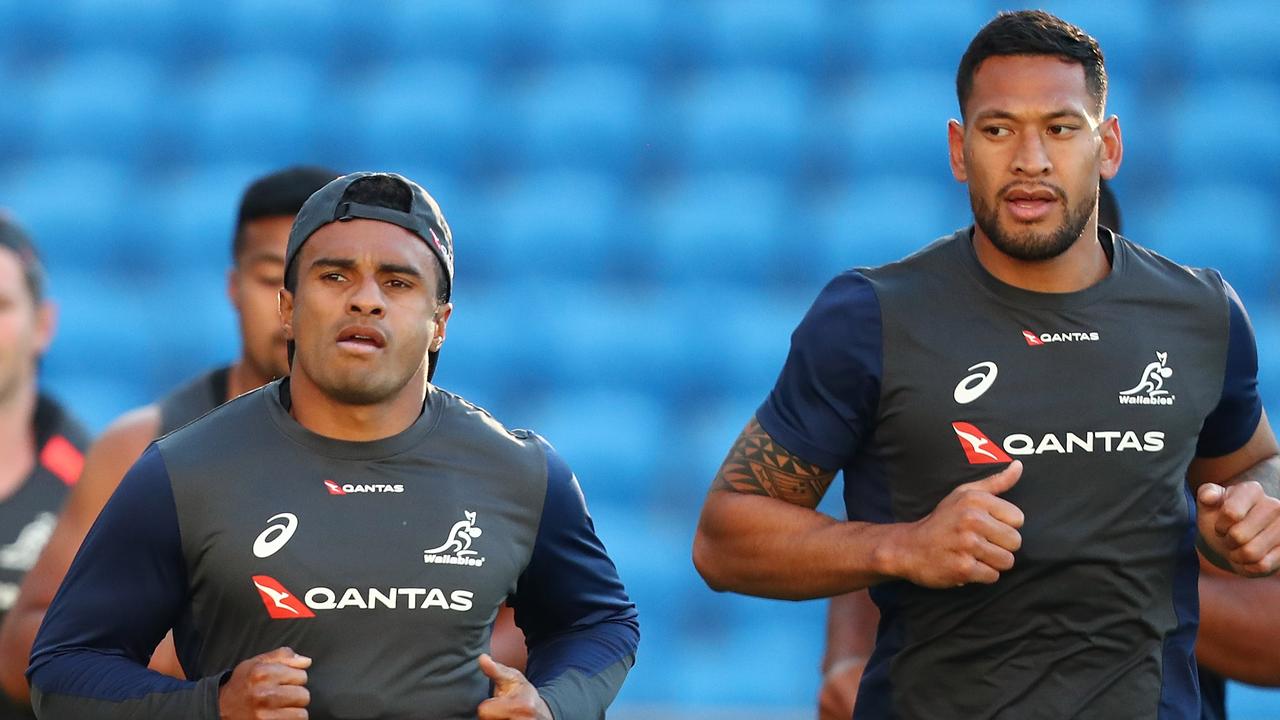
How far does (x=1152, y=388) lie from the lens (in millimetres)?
3102

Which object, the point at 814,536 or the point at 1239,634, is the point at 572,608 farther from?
the point at 1239,634

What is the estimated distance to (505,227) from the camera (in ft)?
26.6

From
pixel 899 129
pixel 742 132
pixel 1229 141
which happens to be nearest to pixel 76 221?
pixel 742 132

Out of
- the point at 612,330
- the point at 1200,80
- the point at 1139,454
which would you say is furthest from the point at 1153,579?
the point at 1200,80

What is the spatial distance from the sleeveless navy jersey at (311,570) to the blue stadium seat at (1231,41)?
241 inches

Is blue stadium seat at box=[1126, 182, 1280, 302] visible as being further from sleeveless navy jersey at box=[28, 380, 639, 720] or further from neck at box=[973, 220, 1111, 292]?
sleeveless navy jersey at box=[28, 380, 639, 720]

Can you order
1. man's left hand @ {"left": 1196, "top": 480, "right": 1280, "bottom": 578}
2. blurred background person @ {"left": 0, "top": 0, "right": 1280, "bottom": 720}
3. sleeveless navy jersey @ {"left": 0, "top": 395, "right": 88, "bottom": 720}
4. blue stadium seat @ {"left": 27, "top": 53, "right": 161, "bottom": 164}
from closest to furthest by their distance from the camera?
man's left hand @ {"left": 1196, "top": 480, "right": 1280, "bottom": 578} < sleeveless navy jersey @ {"left": 0, "top": 395, "right": 88, "bottom": 720} < blurred background person @ {"left": 0, "top": 0, "right": 1280, "bottom": 720} < blue stadium seat @ {"left": 27, "top": 53, "right": 161, "bottom": 164}

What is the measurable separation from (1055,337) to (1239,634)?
774mm

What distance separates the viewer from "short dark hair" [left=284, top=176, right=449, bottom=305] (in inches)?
119

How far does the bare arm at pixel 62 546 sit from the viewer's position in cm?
370

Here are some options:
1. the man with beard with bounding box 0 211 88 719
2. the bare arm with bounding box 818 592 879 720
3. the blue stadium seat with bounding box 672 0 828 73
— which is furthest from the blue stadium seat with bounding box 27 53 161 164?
the bare arm with bounding box 818 592 879 720

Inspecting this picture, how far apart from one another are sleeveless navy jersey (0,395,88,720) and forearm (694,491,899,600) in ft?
6.52

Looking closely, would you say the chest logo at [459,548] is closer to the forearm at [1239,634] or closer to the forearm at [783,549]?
the forearm at [783,549]

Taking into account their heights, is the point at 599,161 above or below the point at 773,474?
above
